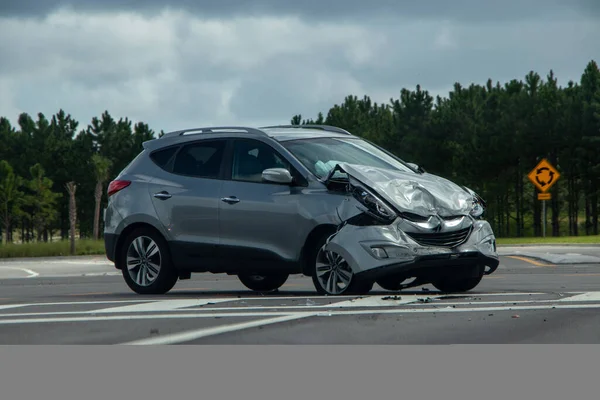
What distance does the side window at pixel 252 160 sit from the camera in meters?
12.8

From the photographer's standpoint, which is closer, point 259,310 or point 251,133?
point 259,310

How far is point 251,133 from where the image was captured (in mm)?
13148

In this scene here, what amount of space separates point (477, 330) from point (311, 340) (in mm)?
1338

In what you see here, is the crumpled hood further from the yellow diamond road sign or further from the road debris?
the yellow diamond road sign

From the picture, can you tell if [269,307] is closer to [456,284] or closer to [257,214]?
[257,214]

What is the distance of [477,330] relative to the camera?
28.4 ft

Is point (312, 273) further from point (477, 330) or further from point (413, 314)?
point (477, 330)

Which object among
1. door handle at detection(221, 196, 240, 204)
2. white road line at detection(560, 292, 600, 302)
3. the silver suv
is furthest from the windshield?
white road line at detection(560, 292, 600, 302)

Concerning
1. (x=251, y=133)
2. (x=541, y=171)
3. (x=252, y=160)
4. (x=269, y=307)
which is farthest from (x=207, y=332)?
(x=541, y=171)

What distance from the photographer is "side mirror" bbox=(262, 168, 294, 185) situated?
1218 cm

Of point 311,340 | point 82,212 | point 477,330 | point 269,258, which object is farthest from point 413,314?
point 82,212

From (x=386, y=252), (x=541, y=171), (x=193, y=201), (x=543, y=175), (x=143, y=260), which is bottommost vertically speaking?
(x=143, y=260)

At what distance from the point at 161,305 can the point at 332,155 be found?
2.80 meters

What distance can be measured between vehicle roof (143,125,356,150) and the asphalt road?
181 cm
